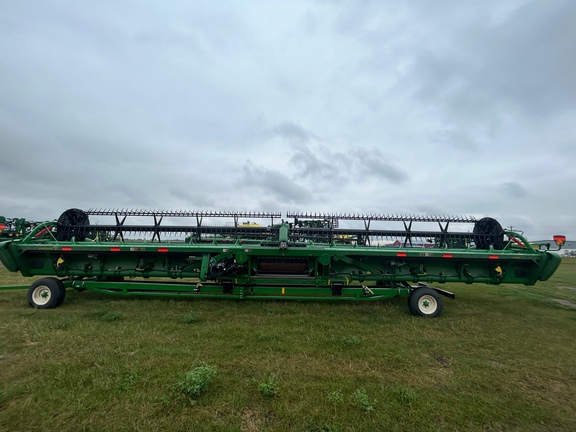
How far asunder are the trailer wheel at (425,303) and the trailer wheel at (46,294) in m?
7.86

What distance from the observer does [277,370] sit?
368 cm

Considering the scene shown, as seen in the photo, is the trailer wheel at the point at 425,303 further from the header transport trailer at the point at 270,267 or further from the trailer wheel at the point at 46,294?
the trailer wheel at the point at 46,294

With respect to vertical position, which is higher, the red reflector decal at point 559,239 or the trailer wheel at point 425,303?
the red reflector decal at point 559,239

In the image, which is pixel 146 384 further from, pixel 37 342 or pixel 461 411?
pixel 461 411

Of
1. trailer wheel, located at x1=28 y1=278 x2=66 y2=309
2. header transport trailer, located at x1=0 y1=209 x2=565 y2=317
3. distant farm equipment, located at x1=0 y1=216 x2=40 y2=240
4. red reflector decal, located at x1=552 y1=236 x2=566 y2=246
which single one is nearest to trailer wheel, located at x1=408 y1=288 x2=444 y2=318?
header transport trailer, located at x1=0 y1=209 x2=565 y2=317

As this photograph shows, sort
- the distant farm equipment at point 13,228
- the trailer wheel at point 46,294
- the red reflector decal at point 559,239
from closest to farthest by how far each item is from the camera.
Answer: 1. the trailer wheel at point 46,294
2. the red reflector decal at point 559,239
3. the distant farm equipment at point 13,228

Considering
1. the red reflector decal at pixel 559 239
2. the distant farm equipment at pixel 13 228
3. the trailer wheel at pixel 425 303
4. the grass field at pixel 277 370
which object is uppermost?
the distant farm equipment at pixel 13 228

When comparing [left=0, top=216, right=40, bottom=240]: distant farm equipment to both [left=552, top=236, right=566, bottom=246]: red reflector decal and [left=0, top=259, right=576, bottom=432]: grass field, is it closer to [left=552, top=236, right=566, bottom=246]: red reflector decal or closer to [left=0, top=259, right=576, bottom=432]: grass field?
[left=0, top=259, right=576, bottom=432]: grass field

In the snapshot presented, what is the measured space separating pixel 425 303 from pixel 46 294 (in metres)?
8.51

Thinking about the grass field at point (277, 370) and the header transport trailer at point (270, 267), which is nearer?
the grass field at point (277, 370)

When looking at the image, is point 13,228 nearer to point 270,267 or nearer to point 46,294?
point 46,294

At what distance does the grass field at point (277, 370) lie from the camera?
2.80 meters

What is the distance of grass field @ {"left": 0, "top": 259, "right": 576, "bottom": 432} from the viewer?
280cm

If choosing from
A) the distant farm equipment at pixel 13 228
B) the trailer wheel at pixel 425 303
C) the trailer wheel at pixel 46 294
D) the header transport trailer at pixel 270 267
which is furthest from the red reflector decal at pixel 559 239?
the distant farm equipment at pixel 13 228
